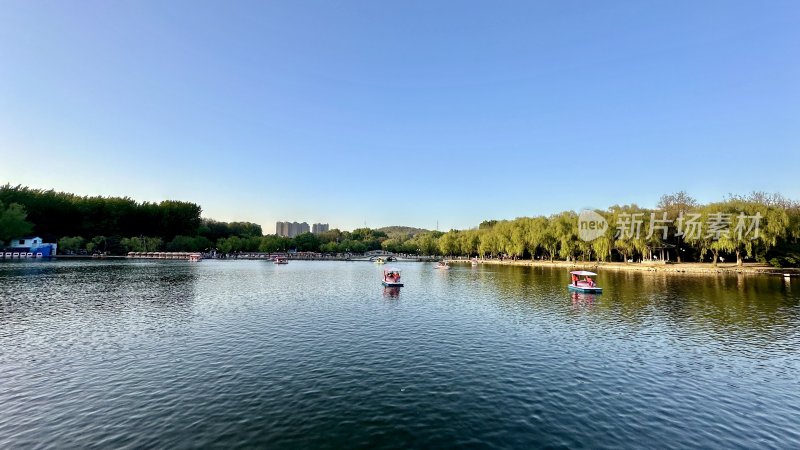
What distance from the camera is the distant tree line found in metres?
79.5

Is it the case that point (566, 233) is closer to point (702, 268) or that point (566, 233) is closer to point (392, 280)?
point (702, 268)

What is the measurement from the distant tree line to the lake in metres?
51.4

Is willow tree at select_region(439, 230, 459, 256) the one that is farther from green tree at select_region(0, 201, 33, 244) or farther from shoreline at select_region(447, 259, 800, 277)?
green tree at select_region(0, 201, 33, 244)

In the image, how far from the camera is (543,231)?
12288 centimetres

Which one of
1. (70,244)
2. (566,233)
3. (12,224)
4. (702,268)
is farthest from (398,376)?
(70,244)

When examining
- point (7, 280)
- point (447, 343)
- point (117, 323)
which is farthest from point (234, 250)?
point (447, 343)

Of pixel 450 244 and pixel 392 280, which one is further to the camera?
pixel 450 244

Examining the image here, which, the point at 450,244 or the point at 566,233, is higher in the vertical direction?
the point at 566,233

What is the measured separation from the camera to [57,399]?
56.7ft

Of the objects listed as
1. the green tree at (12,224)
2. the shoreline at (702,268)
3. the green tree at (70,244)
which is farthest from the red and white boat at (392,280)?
the green tree at (70,244)

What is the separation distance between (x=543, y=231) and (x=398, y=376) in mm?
112572

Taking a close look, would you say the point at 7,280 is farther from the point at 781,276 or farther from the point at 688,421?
the point at 781,276

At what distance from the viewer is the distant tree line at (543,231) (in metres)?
79.5

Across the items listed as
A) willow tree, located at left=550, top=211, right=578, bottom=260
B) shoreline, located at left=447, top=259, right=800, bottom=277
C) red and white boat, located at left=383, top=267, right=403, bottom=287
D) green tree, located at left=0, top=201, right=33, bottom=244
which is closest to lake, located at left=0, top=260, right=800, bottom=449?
red and white boat, located at left=383, top=267, right=403, bottom=287
